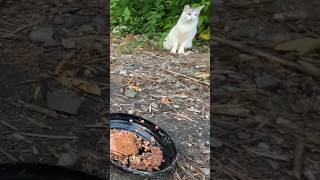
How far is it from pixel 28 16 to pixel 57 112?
31cm

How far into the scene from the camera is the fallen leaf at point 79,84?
135 centimetres

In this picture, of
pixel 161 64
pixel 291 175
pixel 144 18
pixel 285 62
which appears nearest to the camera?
pixel 291 175

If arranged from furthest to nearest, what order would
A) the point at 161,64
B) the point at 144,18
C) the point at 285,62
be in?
the point at 144,18
the point at 161,64
the point at 285,62

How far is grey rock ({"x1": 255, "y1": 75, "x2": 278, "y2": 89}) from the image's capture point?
1450 millimetres

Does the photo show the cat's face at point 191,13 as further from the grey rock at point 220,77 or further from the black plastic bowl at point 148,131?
the black plastic bowl at point 148,131

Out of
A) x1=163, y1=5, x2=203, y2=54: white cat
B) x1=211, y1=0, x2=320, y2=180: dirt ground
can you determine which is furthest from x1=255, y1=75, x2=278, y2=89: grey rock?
x1=163, y1=5, x2=203, y2=54: white cat

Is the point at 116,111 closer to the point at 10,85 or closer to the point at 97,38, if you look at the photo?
the point at 97,38

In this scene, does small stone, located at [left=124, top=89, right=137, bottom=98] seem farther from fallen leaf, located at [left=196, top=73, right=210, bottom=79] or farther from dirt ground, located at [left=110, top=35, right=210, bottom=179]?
fallen leaf, located at [left=196, top=73, right=210, bottom=79]

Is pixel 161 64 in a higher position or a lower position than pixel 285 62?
lower

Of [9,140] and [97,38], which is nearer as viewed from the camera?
[9,140]

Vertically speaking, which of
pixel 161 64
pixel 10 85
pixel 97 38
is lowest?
pixel 161 64

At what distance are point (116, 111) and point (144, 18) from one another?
49.0 inches

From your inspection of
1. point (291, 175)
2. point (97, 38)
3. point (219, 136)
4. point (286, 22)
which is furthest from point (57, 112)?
point (286, 22)

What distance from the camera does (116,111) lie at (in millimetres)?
1579
